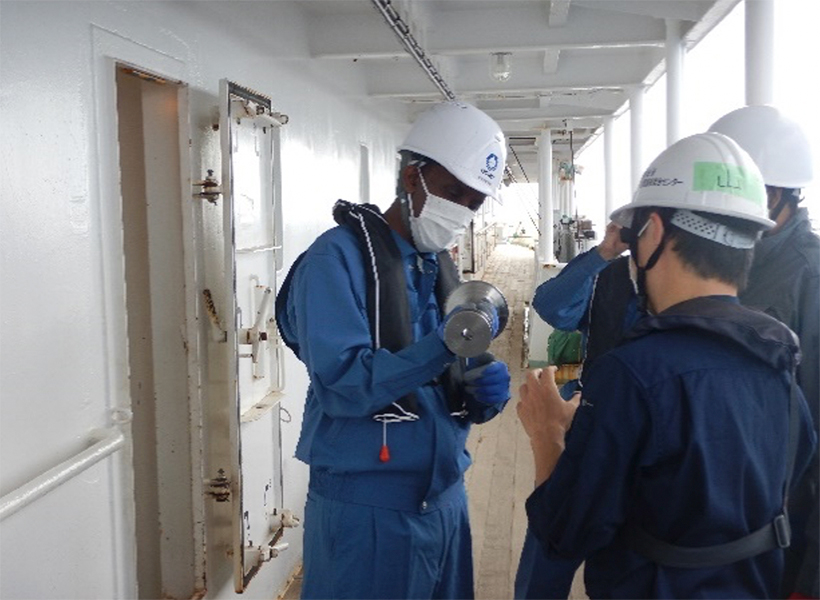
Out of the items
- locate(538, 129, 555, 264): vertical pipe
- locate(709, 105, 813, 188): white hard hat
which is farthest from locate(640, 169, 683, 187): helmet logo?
locate(538, 129, 555, 264): vertical pipe

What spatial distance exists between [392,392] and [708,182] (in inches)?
29.8

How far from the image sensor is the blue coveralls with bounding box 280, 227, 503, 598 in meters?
1.74

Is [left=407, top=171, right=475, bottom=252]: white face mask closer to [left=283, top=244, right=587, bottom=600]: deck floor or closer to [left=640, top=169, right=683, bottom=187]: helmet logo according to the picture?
[left=640, top=169, right=683, bottom=187]: helmet logo

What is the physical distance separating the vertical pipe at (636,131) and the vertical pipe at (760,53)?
2904mm

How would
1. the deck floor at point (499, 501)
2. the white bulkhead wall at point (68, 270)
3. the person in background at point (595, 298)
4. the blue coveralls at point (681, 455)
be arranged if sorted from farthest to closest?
the deck floor at point (499, 501) → the person in background at point (595, 298) → the white bulkhead wall at point (68, 270) → the blue coveralls at point (681, 455)

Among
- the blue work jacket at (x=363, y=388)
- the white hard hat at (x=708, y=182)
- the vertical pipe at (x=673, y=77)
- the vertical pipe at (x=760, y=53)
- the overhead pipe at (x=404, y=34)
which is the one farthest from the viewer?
the vertical pipe at (x=673, y=77)

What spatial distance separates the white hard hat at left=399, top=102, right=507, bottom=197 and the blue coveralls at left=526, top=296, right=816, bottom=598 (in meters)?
0.76

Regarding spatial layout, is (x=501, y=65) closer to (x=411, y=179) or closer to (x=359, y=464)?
(x=411, y=179)

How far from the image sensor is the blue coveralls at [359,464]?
1.74 meters

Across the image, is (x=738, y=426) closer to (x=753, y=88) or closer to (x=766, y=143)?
(x=766, y=143)

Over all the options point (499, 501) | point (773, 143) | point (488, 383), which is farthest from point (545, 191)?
point (488, 383)

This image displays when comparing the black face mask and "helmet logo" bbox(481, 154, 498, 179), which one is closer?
the black face mask

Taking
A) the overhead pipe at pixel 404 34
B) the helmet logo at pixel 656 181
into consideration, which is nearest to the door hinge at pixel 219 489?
the overhead pipe at pixel 404 34

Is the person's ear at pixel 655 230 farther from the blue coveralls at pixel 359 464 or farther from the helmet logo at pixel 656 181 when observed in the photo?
the blue coveralls at pixel 359 464
